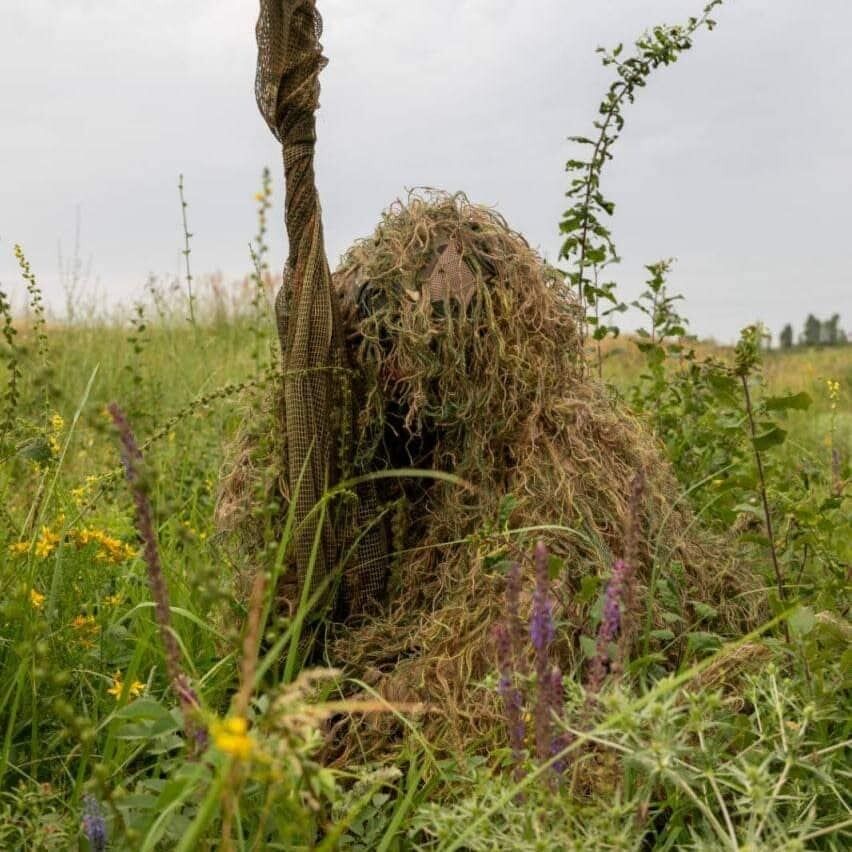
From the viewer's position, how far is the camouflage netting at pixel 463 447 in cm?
246

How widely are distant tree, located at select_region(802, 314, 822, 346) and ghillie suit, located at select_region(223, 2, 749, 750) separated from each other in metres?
16.5

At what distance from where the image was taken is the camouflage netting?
246 centimetres

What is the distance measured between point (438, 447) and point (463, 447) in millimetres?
66

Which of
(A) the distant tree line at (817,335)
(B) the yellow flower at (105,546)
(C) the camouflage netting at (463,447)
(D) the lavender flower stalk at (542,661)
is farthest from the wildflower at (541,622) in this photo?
(A) the distant tree line at (817,335)

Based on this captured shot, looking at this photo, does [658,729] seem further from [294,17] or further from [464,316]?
[294,17]

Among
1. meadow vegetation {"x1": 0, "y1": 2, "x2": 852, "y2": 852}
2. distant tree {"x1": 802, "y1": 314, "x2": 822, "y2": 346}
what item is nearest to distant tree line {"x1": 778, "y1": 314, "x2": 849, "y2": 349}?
distant tree {"x1": 802, "y1": 314, "x2": 822, "y2": 346}

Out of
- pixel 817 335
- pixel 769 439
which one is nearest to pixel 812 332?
pixel 817 335

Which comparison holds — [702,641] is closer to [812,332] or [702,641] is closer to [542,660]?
[542,660]

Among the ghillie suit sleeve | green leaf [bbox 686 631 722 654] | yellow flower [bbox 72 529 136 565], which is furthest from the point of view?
yellow flower [bbox 72 529 136 565]

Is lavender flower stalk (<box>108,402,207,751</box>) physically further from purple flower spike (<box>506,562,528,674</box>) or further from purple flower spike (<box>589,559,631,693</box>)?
purple flower spike (<box>589,559,631,693</box>)

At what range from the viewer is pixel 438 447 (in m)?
2.63

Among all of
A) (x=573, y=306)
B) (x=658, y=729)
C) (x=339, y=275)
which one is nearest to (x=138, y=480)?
(x=658, y=729)

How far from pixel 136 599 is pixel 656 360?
82.5 inches

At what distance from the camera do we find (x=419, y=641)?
2.52 meters
